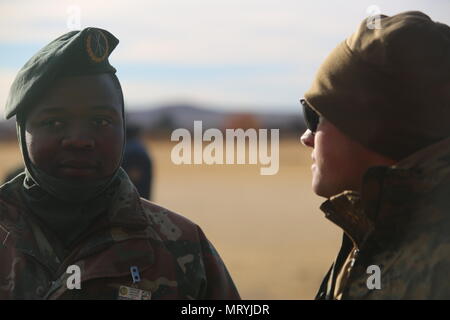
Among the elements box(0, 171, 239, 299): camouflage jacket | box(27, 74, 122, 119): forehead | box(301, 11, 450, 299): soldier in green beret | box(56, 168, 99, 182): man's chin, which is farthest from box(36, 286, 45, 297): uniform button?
box(301, 11, 450, 299): soldier in green beret

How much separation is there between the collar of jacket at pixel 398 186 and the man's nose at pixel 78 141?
1084 mm

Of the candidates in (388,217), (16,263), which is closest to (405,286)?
(388,217)

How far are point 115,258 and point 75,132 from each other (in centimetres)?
55

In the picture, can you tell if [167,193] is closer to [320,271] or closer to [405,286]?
[320,271]

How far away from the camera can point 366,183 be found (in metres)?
3.47

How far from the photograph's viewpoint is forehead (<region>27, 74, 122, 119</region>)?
3781mm

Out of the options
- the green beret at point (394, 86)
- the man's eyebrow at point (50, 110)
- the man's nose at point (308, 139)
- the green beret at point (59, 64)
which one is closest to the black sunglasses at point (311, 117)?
the man's nose at point (308, 139)

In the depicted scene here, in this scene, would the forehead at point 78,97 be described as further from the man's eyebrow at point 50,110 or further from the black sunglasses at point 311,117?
the black sunglasses at point 311,117

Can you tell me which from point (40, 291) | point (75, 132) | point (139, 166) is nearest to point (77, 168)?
point (75, 132)

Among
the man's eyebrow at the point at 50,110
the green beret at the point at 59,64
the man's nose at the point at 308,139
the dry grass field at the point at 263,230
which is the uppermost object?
the green beret at the point at 59,64

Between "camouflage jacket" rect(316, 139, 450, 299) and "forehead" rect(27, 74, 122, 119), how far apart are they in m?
1.06

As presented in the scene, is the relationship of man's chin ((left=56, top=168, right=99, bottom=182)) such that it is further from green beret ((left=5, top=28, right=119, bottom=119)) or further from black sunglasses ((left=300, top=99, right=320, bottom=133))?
black sunglasses ((left=300, top=99, right=320, bottom=133))

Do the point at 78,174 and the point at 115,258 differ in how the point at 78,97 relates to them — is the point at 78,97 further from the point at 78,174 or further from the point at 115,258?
the point at 115,258

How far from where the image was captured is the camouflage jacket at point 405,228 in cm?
334
